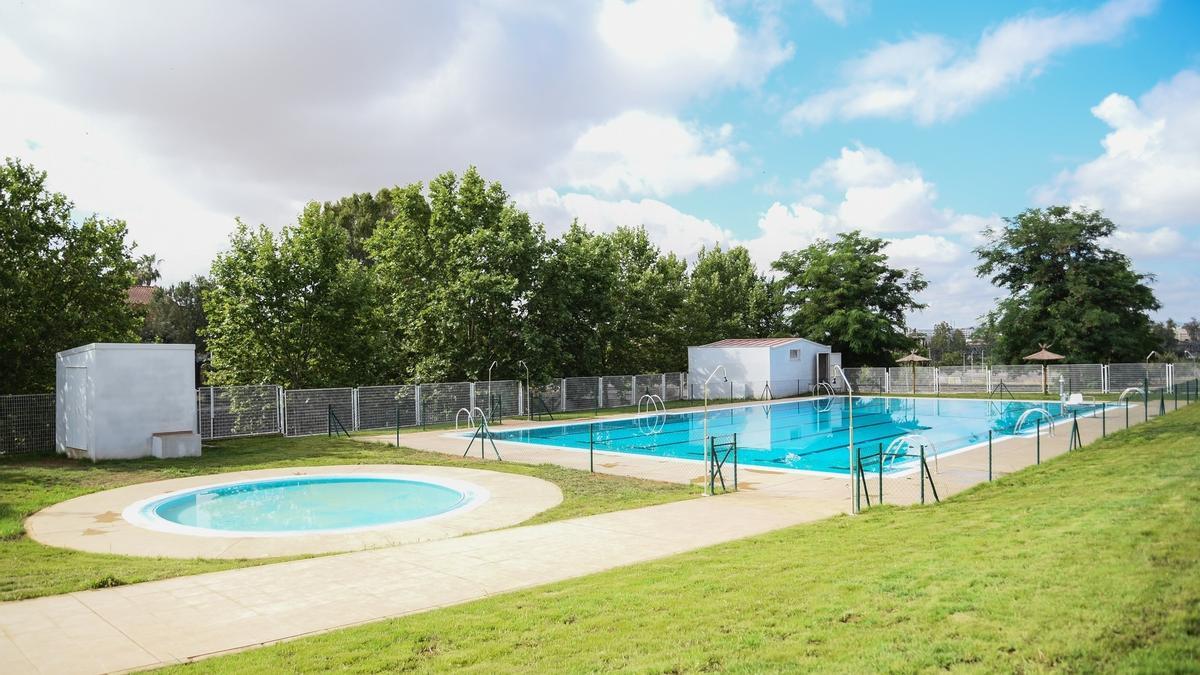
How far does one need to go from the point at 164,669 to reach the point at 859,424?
27.7 m

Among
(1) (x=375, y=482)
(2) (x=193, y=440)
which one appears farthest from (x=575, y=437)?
(2) (x=193, y=440)

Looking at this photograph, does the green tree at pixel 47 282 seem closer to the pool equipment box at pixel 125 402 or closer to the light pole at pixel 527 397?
the pool equipment box at pixel 125 402

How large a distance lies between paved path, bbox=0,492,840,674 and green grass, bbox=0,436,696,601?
671 mm

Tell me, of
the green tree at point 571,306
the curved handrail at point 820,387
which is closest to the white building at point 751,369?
the curved handrail at point 820,387

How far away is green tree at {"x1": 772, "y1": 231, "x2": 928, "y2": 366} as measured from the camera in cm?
4706

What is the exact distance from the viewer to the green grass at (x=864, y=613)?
14.1 feet

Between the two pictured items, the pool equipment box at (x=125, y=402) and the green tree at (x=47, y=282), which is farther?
the green tree at (x=47, y=282)

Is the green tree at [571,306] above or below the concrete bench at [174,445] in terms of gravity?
above

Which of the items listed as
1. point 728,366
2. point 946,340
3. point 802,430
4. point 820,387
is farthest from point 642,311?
point 946,340

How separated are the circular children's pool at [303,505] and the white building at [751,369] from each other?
2610 centimetres

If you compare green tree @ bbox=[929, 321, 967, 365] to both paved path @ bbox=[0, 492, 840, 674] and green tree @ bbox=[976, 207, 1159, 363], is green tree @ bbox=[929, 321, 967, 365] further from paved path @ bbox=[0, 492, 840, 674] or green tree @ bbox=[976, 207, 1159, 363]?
paved path @ bbox=[0, 492, 840, 674]

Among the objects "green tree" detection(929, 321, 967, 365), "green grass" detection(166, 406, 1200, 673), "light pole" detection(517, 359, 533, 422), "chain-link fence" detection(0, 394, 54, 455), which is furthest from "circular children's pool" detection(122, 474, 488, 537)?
"green tree" detection(929, 321, 967, 365)

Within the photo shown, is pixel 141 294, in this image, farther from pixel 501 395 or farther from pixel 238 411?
pixel 501 395

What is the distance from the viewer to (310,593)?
7316mm
